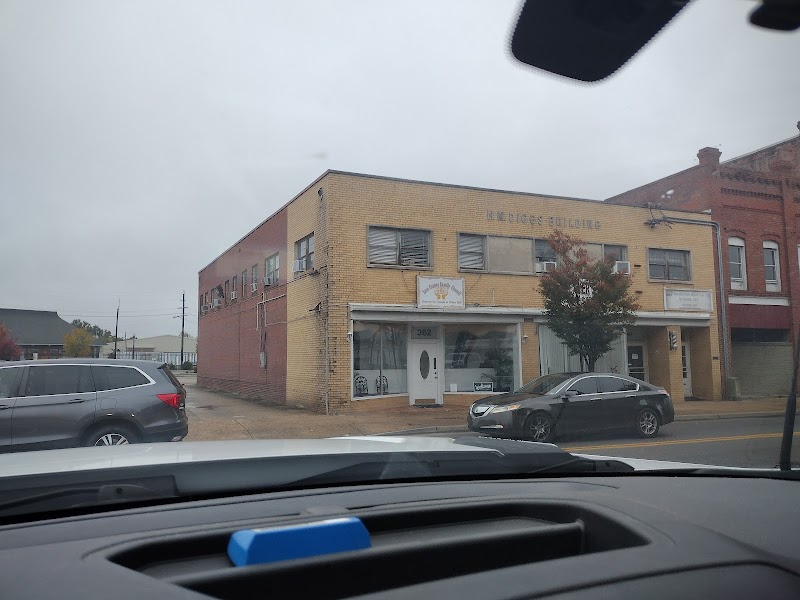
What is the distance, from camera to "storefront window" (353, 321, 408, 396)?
1812 centimetres

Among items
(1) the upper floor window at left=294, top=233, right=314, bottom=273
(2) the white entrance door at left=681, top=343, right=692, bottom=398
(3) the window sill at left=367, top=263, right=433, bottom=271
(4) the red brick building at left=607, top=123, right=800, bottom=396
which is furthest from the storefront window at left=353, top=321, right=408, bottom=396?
(4) the red brick building at left=607, top=123, right=800, bottom=396

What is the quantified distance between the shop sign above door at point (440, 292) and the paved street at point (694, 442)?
26.0 ft

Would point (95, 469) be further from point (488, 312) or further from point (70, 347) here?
point (70, 347)

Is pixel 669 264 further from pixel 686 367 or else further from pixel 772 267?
pixel 772 267

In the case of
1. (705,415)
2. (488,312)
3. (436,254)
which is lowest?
(705,415)

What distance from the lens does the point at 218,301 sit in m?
31.4

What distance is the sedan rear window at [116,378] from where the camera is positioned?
841 centimetres

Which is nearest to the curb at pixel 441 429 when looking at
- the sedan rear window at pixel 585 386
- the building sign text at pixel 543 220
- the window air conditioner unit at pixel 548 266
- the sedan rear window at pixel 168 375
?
the sedan rear window at pixel 585 386

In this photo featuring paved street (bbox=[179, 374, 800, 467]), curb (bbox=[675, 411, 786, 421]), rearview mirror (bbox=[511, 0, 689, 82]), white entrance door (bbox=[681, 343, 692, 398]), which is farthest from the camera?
white entrance door (bbox=[681, 343, 692, 398])

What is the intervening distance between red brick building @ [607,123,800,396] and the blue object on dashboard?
3.40m

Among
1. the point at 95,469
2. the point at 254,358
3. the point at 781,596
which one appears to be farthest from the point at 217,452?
the point at 254,358

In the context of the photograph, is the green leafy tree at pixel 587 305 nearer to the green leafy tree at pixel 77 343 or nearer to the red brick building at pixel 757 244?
the red brick building at pixel 757 244

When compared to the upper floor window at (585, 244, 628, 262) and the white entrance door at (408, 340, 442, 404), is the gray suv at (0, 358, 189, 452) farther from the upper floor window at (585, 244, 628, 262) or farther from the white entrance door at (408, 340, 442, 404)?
the upper floor window at (585, 244, 628, 262)

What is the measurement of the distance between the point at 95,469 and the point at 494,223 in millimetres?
17952
